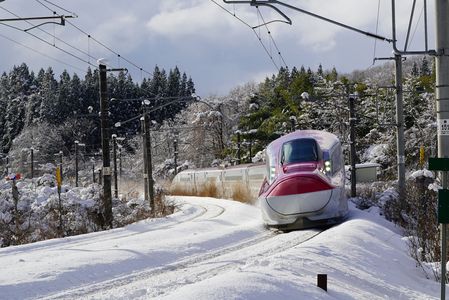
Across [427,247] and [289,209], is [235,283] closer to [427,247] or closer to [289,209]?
[427,247]

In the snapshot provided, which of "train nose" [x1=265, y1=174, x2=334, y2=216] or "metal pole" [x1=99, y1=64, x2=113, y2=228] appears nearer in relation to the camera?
"train nose" [x1=265, y1=174, x2=334, y2=216]

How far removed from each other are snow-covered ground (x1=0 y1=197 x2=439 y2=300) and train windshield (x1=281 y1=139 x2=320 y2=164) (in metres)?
2.56

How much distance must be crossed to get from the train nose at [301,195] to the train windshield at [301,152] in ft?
3.54

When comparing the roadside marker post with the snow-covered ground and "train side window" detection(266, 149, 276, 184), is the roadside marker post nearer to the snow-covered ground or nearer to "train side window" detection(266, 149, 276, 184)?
the snow-covered ground

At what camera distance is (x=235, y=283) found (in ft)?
23.9

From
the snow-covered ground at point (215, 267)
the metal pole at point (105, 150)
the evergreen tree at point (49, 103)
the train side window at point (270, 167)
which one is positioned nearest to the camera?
the snow-covered ground at point (215, 267)

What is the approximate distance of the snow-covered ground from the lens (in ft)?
25.7

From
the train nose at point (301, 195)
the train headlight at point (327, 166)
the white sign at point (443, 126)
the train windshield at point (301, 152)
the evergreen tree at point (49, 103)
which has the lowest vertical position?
the train nose at point (301, 195)

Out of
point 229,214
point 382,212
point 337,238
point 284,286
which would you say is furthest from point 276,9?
point 382,212

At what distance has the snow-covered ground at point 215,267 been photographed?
25.7 ft

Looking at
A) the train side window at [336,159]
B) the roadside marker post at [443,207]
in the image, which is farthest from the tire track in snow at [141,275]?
the train side window at [336,159]

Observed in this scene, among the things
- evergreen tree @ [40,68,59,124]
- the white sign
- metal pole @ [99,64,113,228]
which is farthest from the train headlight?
evergreen tree @ [40,68,59,124]

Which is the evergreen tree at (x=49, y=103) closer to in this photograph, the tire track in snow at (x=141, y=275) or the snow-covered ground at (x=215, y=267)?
the snow-covered ground at (x=215, y=267)

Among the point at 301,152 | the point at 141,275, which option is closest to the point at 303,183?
the point at 301,152
